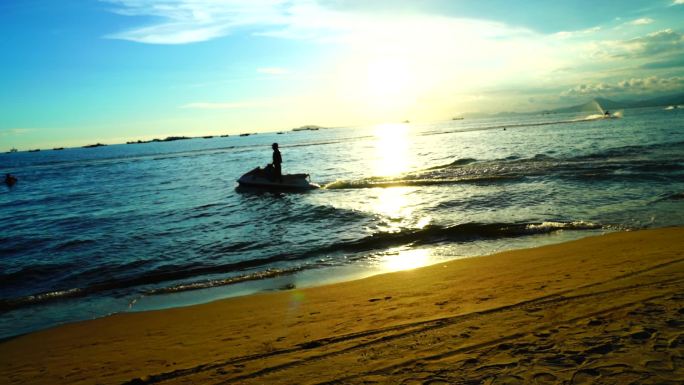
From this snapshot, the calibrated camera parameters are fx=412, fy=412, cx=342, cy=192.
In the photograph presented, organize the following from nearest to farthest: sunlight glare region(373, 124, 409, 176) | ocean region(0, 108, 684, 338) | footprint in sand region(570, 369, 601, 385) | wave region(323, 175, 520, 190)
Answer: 1. footprint in sand region(570, 369, 601, 385)
2. ocean region(0, 108, 684, 338)
3. wave region(323, 175, 520, 190)
4. sunlight glare region(373, 124, 409, 176)

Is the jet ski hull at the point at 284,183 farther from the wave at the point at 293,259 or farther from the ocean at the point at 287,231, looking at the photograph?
the wave at the point at 293,259

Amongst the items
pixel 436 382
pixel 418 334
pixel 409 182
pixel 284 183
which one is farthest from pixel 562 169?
pixel 436 382

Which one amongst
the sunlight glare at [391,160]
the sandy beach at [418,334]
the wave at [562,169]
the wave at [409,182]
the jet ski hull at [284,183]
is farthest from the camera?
the sunlight glare at [391,160]

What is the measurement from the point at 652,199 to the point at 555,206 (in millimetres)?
3644

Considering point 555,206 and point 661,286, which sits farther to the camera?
point 555,206

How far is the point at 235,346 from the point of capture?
5828mm

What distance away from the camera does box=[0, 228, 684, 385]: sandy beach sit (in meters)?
4.39

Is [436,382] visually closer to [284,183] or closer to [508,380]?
[508,380]

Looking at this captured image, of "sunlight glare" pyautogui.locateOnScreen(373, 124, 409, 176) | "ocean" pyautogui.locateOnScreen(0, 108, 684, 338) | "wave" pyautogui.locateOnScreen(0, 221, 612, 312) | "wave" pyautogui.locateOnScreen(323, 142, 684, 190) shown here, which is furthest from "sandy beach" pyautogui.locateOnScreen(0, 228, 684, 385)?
"sunlight glare" pyautogui.locateOnScreen(373, 124, 409, 176)

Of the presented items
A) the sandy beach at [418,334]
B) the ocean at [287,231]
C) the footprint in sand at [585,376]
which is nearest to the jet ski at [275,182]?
the ocean at [287,231]

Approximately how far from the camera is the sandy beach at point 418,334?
14.4 feet

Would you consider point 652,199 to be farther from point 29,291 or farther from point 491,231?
point 29,291

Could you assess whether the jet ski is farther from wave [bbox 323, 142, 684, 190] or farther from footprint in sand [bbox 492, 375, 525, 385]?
footprint in sand [bbox 492, 375, 525, 385]

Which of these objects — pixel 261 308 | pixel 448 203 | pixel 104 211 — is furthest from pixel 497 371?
pixel 104 211
